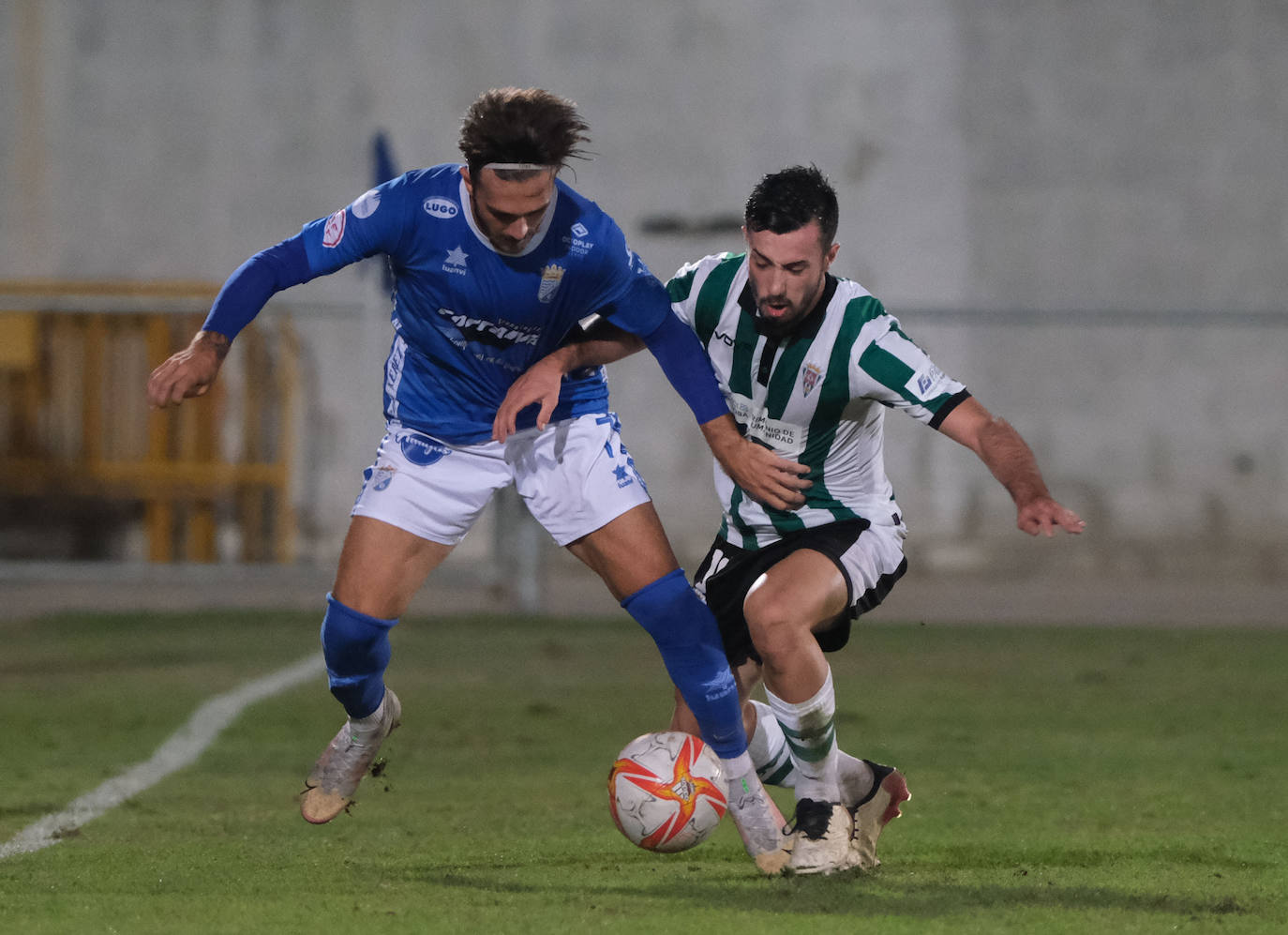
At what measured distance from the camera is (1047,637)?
1060 cm

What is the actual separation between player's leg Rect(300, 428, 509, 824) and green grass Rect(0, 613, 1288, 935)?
49 cm

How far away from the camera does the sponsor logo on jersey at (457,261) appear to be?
14.5 feet

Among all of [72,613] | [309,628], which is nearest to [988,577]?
[309,628]

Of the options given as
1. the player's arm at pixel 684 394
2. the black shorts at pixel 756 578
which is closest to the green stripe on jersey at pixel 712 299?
the player's arm at pixel 684 394

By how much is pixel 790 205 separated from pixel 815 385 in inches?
19.7

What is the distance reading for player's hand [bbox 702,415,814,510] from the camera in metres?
4.38

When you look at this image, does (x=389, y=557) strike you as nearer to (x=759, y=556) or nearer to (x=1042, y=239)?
(x=759, y=556)

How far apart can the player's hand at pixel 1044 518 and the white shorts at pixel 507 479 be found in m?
1.18

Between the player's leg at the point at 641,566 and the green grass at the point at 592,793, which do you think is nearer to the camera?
the green grass at the point at 592,793

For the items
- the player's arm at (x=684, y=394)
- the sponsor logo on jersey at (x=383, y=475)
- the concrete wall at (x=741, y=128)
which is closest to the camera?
the player's arm at (x=684, y=394)

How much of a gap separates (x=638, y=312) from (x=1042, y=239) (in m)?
11.4

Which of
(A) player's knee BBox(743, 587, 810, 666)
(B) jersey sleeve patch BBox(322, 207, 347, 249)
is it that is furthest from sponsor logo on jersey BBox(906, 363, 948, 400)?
(B) jersey sleeve patch BBox(322, 207, 347, 249)

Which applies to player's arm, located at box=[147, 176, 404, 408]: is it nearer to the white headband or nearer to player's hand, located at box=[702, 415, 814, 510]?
the white headband

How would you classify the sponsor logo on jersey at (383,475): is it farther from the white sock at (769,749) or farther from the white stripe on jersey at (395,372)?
the white sock at (769,749)
